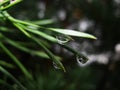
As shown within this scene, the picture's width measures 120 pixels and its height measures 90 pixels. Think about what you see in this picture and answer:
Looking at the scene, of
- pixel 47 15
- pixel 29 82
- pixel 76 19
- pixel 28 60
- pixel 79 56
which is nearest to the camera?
pixel 79 56

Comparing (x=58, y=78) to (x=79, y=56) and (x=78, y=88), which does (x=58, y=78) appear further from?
(x=79, y=56)

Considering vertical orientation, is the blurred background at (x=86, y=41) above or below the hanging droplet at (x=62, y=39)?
above

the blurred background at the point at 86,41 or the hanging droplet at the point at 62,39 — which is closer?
the hanging droplet at the point at 62,39

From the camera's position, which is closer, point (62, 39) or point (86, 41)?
point (62, 39)

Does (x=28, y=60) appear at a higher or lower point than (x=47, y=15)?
lower

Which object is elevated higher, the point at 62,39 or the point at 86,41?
the point at 86,41

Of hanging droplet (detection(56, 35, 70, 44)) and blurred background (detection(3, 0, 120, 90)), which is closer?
hanging droplet (detection(56, 35, 70, 44))

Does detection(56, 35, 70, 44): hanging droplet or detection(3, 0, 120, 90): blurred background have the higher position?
detection(3, 0, 120, 90): blurred background

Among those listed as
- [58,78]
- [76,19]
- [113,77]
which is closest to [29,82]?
[58,78]
